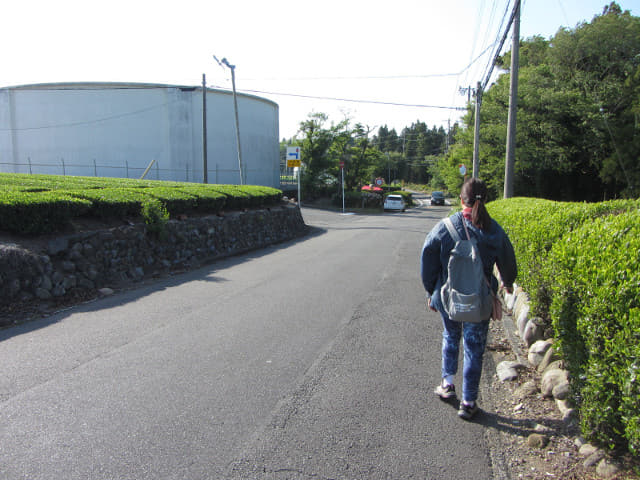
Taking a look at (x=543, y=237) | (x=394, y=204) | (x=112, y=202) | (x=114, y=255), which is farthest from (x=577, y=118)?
(x=114, y=255)

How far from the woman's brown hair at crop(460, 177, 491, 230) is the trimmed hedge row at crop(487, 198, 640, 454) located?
79cm

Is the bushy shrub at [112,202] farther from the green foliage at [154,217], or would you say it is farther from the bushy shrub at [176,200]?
the bushy shrub at [176,200]

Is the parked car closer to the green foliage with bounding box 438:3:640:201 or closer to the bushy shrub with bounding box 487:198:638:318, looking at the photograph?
the green foliage with bounding box 438:3:640:201

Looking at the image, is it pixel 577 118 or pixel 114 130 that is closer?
pixel 577 118

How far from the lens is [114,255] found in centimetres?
893

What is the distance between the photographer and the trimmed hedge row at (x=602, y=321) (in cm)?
265

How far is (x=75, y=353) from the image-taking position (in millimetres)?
4984

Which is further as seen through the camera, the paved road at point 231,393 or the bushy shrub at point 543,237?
the bushy shrub at point 543,237

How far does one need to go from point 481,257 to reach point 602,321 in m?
1.00

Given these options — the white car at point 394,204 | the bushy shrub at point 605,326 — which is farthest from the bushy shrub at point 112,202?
the white car at point 394,204

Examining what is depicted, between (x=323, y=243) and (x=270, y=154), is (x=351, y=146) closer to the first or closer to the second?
(x=270, y=154)

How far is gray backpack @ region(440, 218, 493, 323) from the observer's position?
11.7ft

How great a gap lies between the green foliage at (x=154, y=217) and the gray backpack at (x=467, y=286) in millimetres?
8138

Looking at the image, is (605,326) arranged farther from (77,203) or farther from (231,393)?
(77,203)
